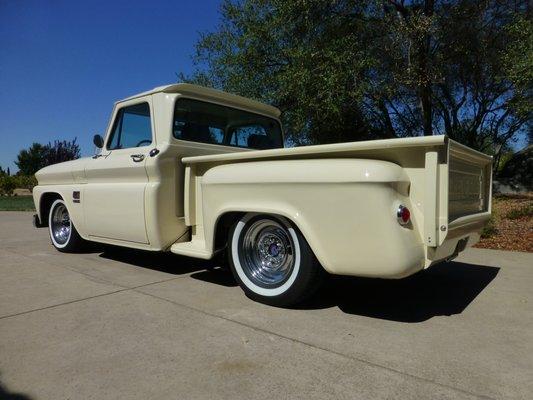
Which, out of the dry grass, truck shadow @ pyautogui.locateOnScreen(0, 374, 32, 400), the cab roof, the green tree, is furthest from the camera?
the green tree

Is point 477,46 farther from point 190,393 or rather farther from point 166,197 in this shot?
point 190,393

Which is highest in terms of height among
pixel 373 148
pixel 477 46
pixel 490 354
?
pixel 477 46

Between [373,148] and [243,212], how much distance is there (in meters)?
1.29

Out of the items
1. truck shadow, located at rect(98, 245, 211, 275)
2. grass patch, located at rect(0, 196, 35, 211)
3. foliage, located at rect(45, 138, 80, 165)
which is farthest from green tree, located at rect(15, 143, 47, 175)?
truck shadow, located at rect(98, 245, 211, 275)

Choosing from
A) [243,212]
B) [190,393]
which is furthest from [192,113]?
[190,393]

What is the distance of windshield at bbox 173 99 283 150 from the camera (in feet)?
15.9

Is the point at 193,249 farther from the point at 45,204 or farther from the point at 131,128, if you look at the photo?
the point at 45,204

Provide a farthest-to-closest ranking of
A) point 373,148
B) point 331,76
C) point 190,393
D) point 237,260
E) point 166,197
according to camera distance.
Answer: point 331,76, point 166,197, point 237,260, point 373,148, point 190,393

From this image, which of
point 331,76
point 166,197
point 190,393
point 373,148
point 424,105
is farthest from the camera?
point 424,105

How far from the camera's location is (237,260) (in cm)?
404

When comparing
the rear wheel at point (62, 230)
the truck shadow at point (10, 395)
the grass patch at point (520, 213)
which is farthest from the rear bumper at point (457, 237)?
the grass patch at point (520, 213)

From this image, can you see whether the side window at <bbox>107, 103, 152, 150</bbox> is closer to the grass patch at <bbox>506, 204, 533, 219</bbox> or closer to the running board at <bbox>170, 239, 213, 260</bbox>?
the running board at <bbox>170, 239, 213, 260</bbox>

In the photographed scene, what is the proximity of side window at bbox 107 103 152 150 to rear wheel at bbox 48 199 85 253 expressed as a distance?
1.48m

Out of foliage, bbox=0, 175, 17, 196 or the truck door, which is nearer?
the truck door
